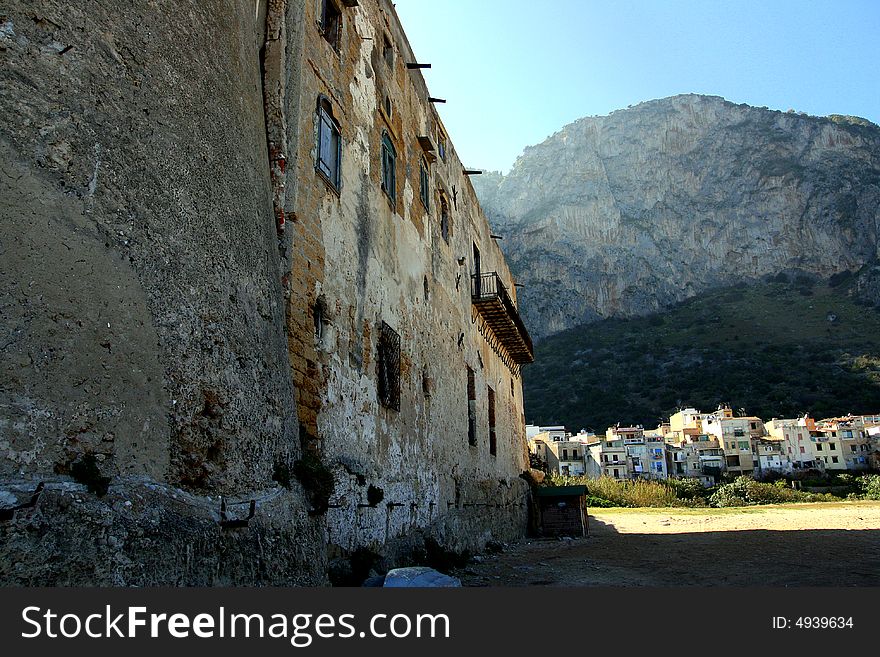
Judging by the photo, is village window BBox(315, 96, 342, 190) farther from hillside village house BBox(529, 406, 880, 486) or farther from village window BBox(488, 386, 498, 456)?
hillside village house BBox(529, 406, 880, 486)

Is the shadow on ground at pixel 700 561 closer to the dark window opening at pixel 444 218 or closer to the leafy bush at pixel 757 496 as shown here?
the dark window opening at pixel 444 218

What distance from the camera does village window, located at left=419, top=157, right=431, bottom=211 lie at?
1348 centimetres

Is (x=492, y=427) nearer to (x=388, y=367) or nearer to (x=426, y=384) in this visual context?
(x=426, y=384)

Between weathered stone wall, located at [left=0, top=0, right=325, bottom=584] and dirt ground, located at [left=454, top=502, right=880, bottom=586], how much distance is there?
6355 millimetres

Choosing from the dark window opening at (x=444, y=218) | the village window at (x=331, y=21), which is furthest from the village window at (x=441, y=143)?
the village window at (x=331, y=21)

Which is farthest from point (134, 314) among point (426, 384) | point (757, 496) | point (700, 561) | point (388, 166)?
point (757, 496)

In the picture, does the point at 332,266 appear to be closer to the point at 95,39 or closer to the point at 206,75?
the point at 206,75

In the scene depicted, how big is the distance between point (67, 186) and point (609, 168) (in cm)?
13275

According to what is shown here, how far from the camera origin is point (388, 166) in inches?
446

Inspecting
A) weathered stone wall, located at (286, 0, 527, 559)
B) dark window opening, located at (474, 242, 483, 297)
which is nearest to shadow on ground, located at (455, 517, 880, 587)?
weathered stone wall, located at (286, 0, 527, 559)

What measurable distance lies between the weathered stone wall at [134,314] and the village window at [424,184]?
7613 millimetres

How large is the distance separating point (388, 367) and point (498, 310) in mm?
9327

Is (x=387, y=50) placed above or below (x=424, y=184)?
above

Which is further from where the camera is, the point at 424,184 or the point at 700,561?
the point at 424,184
